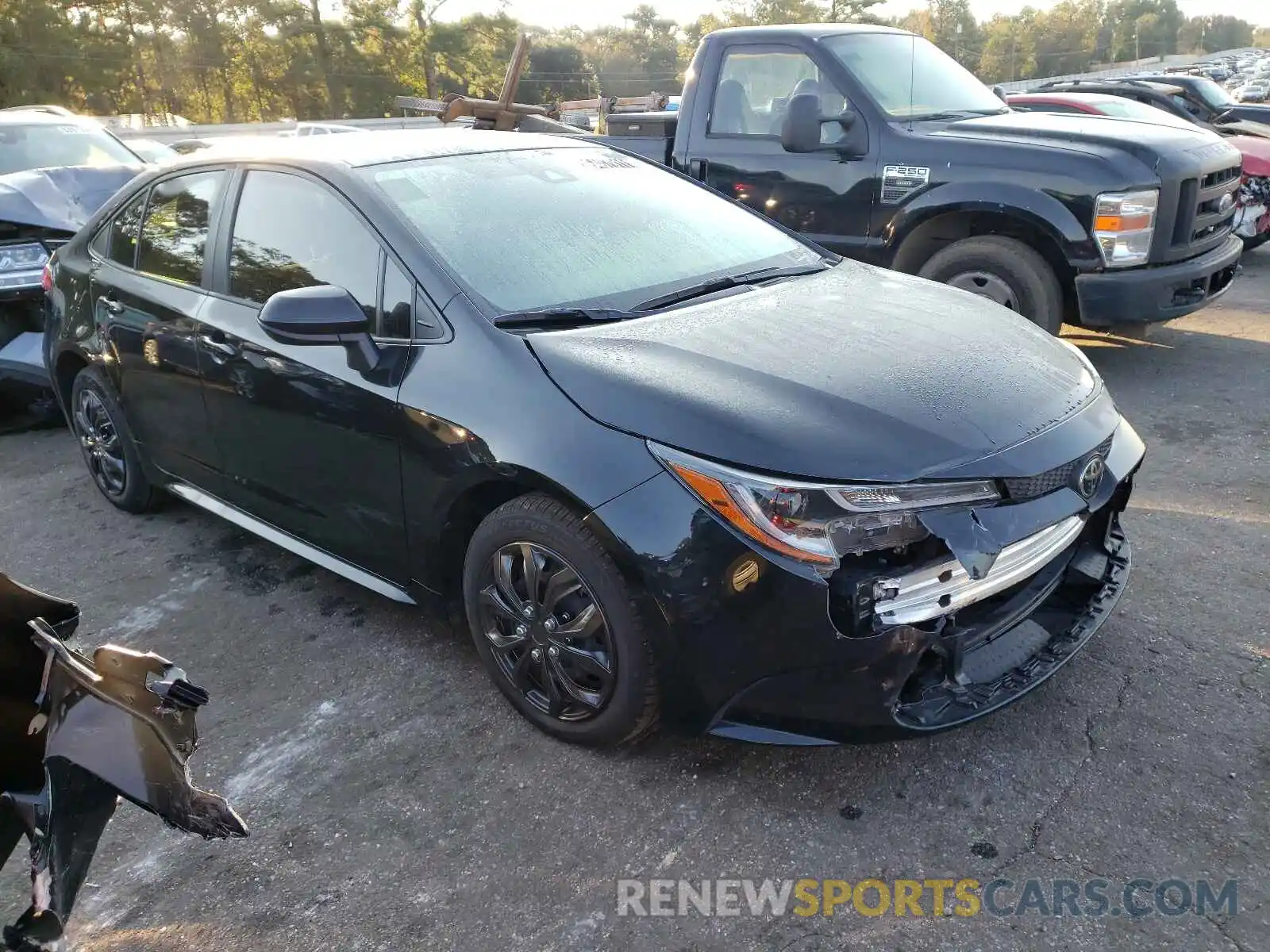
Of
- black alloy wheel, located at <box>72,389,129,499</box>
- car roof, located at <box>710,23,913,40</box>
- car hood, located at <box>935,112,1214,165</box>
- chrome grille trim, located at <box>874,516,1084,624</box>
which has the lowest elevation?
black alloy wheel, located at <box>72,389,129,499</box>

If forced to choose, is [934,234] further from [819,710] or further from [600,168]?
[819,710]

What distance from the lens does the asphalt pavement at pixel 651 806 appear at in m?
2.16

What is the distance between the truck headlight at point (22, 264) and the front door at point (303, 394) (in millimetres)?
2711

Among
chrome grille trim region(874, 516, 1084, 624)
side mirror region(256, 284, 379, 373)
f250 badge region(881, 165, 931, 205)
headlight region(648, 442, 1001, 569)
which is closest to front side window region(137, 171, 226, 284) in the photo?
side mirror region(256, 284, 379, 373)

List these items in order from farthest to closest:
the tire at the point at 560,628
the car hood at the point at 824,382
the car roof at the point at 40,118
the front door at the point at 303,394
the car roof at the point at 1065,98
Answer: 1. the car roof at the point at 1065,98
2. the car roof at the point at 40,118
3. the front door at the point at 303,394
4. the tire at the point at 560,628
5. the car hood at the point at 824,382

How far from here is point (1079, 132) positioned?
552cm

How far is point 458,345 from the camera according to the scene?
273 centimetres

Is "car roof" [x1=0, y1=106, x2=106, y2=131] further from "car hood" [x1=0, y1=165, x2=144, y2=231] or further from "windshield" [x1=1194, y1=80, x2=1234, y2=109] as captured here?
"windshield" [x1=1194, y1=80, x2=1234, y2=109]

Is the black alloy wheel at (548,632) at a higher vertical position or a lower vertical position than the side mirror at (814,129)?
lower

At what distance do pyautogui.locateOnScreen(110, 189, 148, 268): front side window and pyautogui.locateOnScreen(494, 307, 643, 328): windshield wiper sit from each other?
2198 millimetres

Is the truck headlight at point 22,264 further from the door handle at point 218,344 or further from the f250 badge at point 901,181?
the f250 badge at point 901,181

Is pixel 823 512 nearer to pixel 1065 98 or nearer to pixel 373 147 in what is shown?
pixel 373 147

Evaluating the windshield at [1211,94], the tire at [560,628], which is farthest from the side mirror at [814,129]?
the windshield at [1211,94]

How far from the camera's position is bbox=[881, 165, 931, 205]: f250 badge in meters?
5.61
